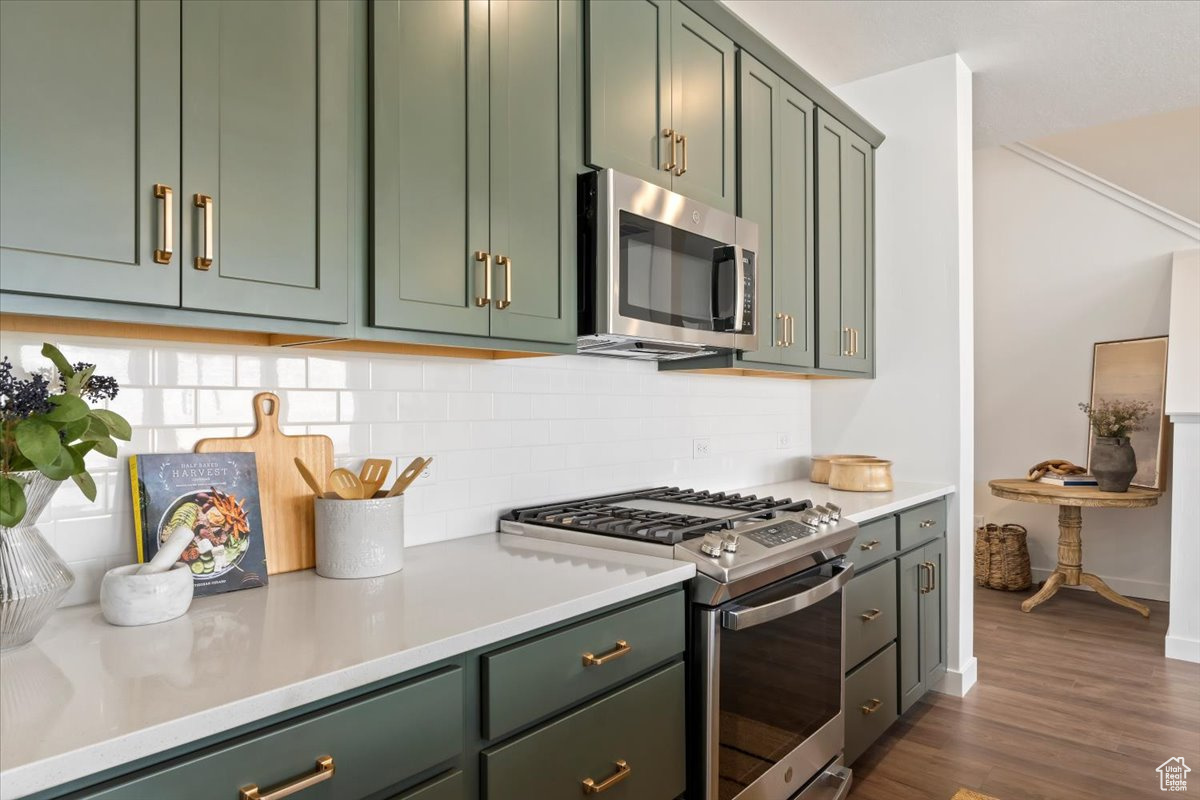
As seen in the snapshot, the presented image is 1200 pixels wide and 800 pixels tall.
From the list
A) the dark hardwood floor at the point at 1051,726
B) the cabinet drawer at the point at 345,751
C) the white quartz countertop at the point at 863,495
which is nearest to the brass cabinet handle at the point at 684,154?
the white quartz countertop at the point at 863,495

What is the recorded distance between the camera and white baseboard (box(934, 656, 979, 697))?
3.29 meters

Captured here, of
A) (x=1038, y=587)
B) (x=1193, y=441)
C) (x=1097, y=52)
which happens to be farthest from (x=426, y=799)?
(x=1038, y=587)

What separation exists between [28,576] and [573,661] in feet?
2.89

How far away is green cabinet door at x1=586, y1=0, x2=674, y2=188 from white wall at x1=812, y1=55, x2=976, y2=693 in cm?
178

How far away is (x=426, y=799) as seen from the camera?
116 centimetres

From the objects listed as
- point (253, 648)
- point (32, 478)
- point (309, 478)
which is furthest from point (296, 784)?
point (309, 478)

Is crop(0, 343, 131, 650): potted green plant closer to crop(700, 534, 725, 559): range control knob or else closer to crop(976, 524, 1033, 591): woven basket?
crop(700, 534, 725, 559): range control knob

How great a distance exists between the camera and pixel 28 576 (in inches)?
43.0

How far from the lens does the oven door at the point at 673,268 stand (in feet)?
6.47

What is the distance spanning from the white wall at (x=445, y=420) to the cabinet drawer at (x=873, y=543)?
0.67 m

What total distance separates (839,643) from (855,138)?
7.54 feet

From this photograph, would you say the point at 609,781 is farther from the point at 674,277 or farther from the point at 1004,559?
the point at 1004,559

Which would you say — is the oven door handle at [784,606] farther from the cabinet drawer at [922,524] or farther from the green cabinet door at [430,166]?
the green cabinet door at [430,166]

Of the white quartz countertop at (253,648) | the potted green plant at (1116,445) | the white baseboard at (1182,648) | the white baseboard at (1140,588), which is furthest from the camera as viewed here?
the white baseboard at (1140,588)
